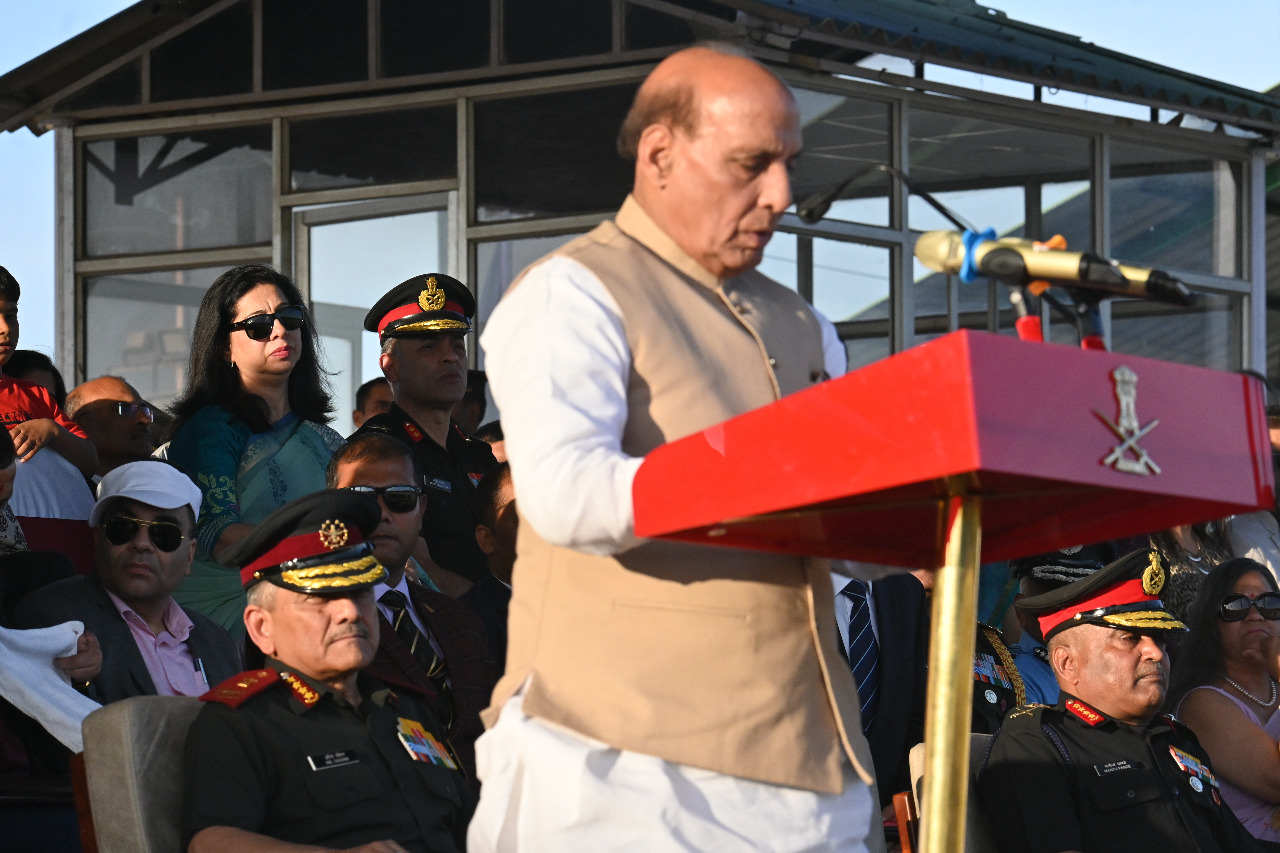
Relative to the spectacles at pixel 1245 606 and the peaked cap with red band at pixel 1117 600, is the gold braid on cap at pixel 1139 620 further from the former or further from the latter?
the spectacles at pixel 1245 606

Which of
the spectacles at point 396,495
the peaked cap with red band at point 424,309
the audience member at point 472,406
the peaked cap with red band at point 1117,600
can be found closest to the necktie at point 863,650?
the peaked cap with red band at point 1117,600

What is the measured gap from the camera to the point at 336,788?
3.29 m

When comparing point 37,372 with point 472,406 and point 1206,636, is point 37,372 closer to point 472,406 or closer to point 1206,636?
point 472,406

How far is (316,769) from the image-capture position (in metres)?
3.29

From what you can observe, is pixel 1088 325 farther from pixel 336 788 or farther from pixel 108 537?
pixel 108 537

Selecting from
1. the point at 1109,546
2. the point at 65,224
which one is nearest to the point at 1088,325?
the point at 1109,546

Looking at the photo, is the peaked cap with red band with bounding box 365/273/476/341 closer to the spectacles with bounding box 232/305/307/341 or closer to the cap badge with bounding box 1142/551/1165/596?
the spectacles with bounding box 232/305/307/341

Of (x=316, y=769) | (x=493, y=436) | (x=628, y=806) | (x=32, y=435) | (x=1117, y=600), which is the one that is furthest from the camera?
(x=493, y=436)

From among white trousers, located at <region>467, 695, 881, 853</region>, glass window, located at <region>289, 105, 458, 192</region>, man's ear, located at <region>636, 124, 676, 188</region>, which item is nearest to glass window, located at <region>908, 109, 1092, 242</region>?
glass window, located at <region>289, 105, 458, 192</region>

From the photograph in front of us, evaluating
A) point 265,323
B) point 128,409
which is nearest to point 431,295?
point 265,323

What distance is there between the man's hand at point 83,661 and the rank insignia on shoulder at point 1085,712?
2.49 metres

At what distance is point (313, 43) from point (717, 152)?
6970 mm

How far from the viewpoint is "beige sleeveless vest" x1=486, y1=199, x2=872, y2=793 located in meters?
1.87

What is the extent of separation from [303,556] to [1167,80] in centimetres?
712
